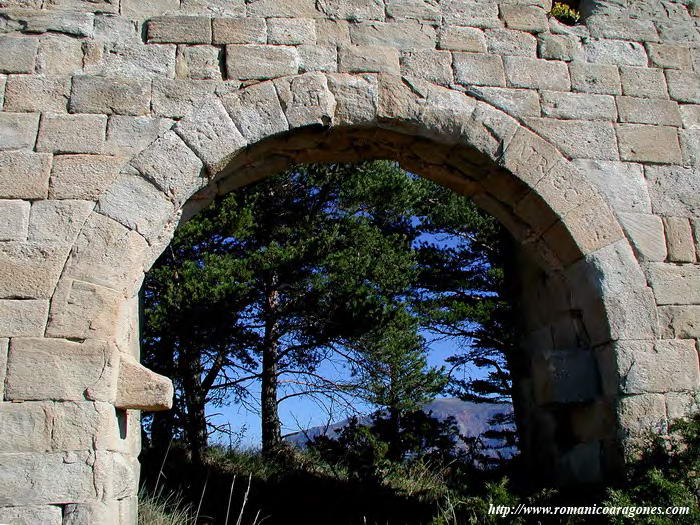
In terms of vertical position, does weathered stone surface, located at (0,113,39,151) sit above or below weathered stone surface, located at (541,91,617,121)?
below

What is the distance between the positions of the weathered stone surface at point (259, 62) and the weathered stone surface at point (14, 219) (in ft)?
4.84

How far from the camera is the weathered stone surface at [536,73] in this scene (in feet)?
15.5

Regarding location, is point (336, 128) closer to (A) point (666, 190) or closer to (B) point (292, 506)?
(A) point (666, 190)

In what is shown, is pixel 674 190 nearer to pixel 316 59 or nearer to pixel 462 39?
pixel 462 39

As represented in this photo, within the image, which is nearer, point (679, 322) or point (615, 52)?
point (679, 322)

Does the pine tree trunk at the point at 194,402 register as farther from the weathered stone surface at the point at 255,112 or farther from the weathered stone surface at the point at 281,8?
the weathered stone surface at the point at 281,8

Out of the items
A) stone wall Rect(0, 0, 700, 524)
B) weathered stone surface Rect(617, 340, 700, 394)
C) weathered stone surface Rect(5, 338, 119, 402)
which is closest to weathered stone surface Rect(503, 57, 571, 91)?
stone wall Rect(0, 0, 700, 524)

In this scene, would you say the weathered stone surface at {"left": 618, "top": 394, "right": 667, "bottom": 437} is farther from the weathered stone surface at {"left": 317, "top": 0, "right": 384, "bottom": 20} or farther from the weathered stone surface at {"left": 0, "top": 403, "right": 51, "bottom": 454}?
the weathered stone surface at {"left": 0, "top": 403, "right": 51, "bottom": 454}

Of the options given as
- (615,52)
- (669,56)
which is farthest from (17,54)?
(669,56)

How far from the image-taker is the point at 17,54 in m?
4.29

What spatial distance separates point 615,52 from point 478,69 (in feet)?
3.55

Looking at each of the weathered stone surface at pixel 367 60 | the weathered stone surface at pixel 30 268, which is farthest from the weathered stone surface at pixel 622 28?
the weathered stone surface at pixel 30 268

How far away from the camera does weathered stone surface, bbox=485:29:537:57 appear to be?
15.8 feet

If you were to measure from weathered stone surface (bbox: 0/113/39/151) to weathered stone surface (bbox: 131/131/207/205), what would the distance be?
62 cm
